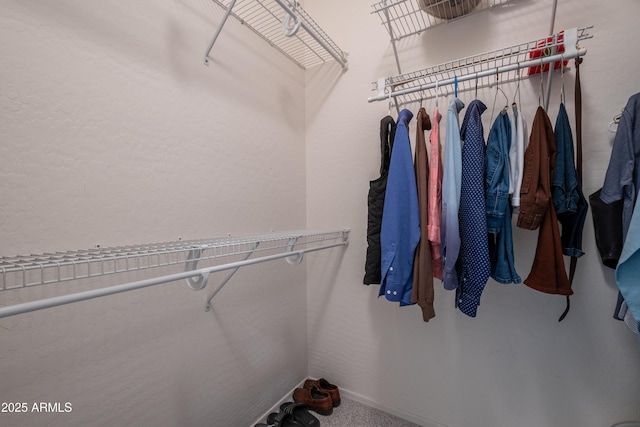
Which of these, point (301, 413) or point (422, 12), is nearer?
point (422, 12)

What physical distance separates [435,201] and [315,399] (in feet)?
4.33

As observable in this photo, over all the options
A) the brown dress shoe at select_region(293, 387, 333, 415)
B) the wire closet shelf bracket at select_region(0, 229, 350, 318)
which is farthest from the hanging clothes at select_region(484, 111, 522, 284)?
the brown dress shoe at select_region(293, 387, 333, 415)

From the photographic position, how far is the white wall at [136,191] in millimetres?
703

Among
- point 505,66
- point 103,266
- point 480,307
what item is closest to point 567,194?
point 505,66

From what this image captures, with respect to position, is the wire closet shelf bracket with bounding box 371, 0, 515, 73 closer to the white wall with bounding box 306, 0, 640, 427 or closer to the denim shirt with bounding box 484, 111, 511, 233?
the white wall with bounding box 306, 0, 640, 427

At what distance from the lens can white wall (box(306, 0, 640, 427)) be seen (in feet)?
3.36

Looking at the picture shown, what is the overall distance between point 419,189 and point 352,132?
2.36 feet

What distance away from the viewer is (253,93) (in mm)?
1371

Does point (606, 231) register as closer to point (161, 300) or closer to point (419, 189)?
point (419, 189)

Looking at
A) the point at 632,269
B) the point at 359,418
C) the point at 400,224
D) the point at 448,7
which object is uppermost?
the point at 448,7

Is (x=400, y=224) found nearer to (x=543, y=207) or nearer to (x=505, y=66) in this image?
(x=543, y=207)

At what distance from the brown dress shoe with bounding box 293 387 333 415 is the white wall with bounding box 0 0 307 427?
15 centimetres

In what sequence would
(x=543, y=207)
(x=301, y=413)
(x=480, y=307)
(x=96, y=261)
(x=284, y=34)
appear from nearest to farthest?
(x=96, y=261) → (x=543, y=207) → (x=284, y=34) → (x=480, y=307) → (x=301, y=413)

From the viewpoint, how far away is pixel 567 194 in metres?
0.88
